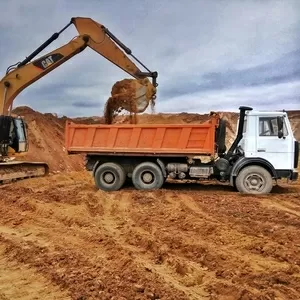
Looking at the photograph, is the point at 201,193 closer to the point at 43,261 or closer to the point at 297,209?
the point at 297,209

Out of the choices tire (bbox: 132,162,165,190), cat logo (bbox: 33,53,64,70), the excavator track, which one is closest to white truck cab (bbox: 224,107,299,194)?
tire (bbox: 132,162,165,190)

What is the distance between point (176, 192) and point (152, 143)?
1.57 m

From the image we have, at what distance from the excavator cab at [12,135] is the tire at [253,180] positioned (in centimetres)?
859

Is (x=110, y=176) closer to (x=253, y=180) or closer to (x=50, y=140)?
(x=253, y=180)

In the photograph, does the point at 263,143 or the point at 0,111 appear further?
the point at 0,111

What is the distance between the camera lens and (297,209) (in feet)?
29.5

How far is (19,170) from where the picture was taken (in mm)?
15078

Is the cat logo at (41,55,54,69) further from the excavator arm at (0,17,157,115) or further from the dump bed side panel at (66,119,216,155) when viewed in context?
the dump bed side panel at (66,119,216,155)

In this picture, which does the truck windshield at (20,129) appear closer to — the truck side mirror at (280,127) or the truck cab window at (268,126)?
the truck cab window at (268,126)

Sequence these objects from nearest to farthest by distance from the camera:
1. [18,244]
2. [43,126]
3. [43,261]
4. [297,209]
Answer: [43,261], [18,244], [297,209], [43,126]

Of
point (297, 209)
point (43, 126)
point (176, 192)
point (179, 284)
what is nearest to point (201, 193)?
point (176, 192)

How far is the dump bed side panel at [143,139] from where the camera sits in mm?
11102

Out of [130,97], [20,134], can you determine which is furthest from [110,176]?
[20,134]

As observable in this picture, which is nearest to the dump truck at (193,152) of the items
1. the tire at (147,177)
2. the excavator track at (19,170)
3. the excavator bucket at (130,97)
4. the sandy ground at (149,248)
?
the tire at (147,177)
